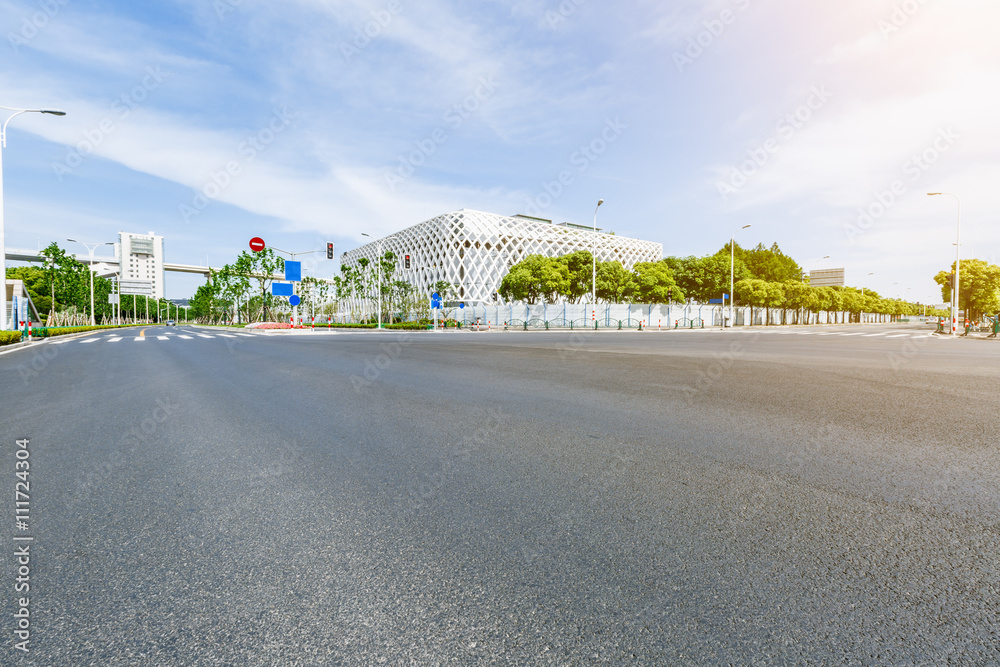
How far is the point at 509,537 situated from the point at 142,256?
539 ft

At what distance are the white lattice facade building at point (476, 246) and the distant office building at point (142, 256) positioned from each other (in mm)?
81910

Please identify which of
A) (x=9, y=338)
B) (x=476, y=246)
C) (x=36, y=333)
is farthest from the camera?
(x=476, y=246)

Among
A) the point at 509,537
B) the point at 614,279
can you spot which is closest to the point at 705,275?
the point at 614,279

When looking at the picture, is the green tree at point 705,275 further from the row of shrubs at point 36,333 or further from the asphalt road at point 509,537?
the row of shrubs at point 36,333

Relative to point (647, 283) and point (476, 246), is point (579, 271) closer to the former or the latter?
point (647, 283)

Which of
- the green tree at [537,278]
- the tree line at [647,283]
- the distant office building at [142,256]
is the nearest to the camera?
the green tree at [537,278]

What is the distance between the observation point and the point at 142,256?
437 feet

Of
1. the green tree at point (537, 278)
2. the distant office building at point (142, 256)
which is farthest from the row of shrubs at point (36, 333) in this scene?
the distant office building at point (142, 256)

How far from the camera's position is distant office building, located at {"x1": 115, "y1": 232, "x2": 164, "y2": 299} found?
129625 millimetres

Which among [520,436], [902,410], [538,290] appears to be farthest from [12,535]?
[538,290]

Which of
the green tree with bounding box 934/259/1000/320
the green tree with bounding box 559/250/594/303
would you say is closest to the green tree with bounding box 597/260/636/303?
the green tree with bounding box 559/250/594/303

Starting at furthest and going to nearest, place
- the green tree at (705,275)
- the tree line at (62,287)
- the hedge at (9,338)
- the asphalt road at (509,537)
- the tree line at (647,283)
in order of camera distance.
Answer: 1. the green tree at (705,275)
2. the tree line at (647,283)
3. the tree line at (62,287)
4. the hedge at (9,338)
5. the asphalt road at (509,537)

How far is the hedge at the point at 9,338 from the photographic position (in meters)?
18.9

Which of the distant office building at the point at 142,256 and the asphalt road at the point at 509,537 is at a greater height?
the distant office building at the point at 142,256
